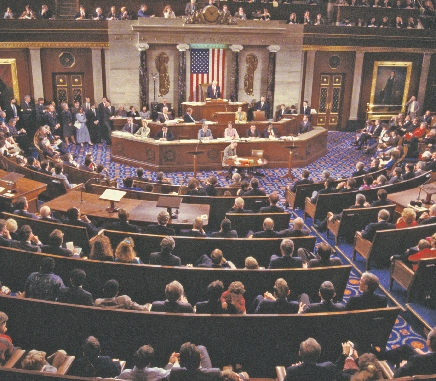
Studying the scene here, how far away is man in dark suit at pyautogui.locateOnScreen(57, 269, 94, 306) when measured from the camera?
187 inches

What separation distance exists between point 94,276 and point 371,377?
327 centimetres

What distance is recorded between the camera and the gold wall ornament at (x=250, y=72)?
17.1 m

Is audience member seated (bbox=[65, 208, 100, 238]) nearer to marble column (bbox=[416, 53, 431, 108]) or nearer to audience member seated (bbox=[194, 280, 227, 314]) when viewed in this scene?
audience member seated (bbox=[194, 280, 227, 314])

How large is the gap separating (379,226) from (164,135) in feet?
23.9

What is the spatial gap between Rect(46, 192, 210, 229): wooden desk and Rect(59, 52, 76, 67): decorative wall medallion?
9.14 m

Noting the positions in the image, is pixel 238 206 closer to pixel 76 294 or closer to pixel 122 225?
pixel 122 225

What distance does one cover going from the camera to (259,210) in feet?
27.8

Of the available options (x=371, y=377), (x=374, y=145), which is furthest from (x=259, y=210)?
(x=374, y=145)

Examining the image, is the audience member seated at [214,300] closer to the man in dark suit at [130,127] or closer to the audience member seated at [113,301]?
the audience member seated at [113,301]

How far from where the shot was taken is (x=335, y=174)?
42.7 ft

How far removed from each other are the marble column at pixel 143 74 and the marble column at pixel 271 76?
165 inches

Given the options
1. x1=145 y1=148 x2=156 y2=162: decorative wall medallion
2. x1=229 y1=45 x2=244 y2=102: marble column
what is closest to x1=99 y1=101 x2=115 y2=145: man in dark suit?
x1=145 y1=148 x2=156 y2=162: decorative wall medallion

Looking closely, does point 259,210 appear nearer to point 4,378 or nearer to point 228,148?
point 228,148

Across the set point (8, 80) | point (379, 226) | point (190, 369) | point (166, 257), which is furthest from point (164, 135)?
point (190, 369)
